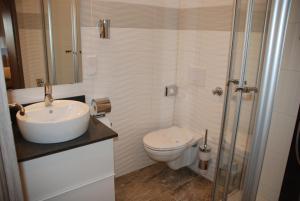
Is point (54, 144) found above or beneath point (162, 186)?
above

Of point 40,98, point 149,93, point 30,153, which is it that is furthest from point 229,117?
point 40,98

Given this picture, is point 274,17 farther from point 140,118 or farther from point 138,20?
point 140,118

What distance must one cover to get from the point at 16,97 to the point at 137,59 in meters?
1.01

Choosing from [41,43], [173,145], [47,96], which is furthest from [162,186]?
[41,43]

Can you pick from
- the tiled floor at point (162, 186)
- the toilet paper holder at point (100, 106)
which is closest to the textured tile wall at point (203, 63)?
the tiled floor at point (162, 186)

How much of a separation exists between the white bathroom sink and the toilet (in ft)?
2.54

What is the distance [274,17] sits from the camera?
29.6 inches

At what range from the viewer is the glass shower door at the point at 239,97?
1.12 m

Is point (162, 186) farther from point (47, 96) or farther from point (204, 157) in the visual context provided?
point (47, 96)

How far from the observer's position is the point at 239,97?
1.32 metres

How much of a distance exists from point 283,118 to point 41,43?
166 cm

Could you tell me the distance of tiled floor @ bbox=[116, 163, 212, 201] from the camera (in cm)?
209

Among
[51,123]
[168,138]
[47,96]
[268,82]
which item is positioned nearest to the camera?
[268,82]

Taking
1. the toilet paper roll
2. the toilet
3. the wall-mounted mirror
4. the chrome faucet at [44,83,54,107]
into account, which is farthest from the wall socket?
the chrome faucet at [44,83,54,107]
